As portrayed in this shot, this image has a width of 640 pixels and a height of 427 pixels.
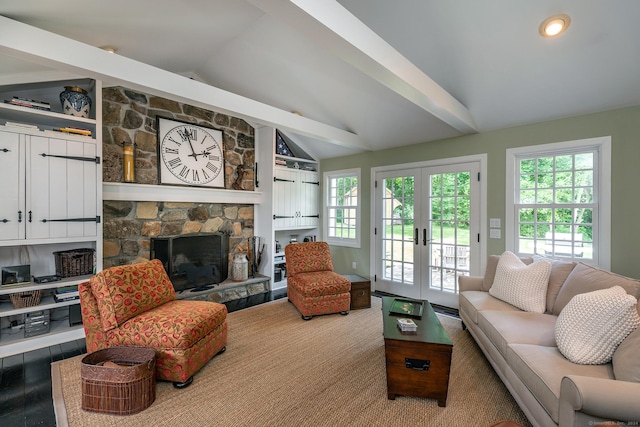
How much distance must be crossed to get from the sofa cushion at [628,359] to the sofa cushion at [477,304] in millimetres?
1059

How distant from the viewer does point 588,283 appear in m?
2.19

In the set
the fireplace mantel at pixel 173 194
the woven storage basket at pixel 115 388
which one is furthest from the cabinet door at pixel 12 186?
the woven storage basket at pixel 115 388

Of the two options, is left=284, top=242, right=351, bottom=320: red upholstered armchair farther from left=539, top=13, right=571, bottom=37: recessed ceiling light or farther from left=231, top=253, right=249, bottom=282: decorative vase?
left=539, top=13, right=571, bottom=37: recessed ceiling light

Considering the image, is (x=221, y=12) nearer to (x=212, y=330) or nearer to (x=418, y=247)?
(x=212, y=330)

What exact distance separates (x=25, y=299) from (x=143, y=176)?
171 cm

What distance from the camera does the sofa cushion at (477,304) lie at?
2.66 m

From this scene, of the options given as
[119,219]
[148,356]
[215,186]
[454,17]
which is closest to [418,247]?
[454,17]

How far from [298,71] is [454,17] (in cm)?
180

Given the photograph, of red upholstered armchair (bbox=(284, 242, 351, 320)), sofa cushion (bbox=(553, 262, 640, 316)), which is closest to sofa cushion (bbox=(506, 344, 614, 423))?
sofa cushion (bbox=(553, 262, 640, 316))

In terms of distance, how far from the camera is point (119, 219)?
362 cm

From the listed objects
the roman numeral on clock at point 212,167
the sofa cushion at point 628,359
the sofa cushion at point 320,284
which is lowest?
the sofa cushion at point 320,284

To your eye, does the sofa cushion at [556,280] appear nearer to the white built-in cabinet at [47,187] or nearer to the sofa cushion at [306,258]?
the sofa cushion at [306,258]

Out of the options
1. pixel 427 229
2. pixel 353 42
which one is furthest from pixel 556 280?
pixel 353 42

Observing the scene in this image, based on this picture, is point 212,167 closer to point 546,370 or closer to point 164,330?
point 164,330
